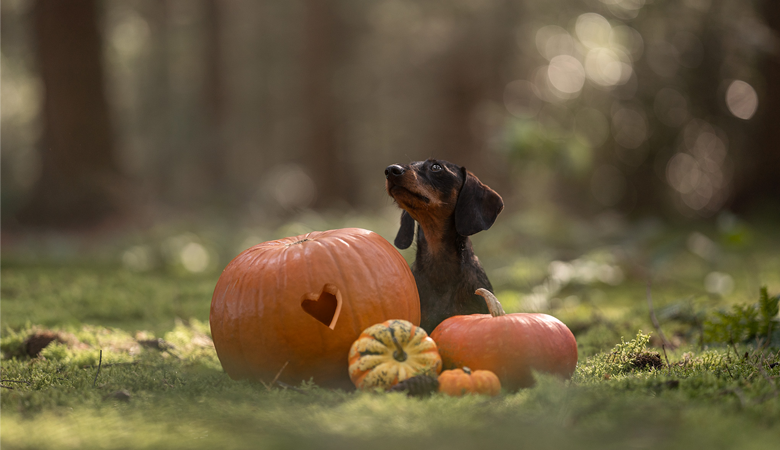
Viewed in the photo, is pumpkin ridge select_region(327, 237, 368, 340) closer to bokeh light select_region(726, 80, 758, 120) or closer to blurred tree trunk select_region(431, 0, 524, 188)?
blurred tree trunk select_region(431, 0, 524, 188)

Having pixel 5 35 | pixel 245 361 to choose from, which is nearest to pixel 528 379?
pixel 245 361

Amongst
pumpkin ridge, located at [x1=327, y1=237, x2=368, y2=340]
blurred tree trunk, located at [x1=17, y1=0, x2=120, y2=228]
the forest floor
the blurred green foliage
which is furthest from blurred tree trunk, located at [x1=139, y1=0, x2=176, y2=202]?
the blurred green foliage

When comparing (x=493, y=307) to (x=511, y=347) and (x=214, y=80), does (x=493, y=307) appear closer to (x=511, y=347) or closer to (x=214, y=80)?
(x=511, y=347)

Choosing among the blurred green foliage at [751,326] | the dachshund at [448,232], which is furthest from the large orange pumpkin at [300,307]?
the blurred green foliage at [751,326]

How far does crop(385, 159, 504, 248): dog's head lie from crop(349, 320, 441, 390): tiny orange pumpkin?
1173 millimetres

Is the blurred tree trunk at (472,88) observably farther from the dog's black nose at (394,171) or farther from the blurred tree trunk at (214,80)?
the dog's black nose at (394,171)

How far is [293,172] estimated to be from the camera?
26188mm

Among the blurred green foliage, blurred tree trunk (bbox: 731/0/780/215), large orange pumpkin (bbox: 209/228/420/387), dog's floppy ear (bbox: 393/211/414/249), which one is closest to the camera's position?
large orange pumpkin (bbox: 209/228/420/387)

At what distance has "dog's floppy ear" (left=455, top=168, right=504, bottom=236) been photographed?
4.14m

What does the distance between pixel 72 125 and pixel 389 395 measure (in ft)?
31.4

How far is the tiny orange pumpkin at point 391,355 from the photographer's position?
294 cm

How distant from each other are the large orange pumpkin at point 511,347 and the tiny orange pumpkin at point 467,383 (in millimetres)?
206

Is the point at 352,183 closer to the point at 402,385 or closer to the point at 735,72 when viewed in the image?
the point at 735,72

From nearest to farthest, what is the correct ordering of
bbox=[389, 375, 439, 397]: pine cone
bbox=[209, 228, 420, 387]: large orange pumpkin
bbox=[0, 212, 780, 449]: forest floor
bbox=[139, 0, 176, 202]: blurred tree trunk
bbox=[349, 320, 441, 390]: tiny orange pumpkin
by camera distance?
bbox=[0, 212, 780, 449]: forest floor < bbox=[389, 375, 439, 397]: pine cone < bbox=[349, 320, 441, 390]: tiny orange pumpkin < bbox=[209, 228, 420, 387]: large orange pumpkin < bbox=[139, 0, 176, 202]: blurred tree trunk
